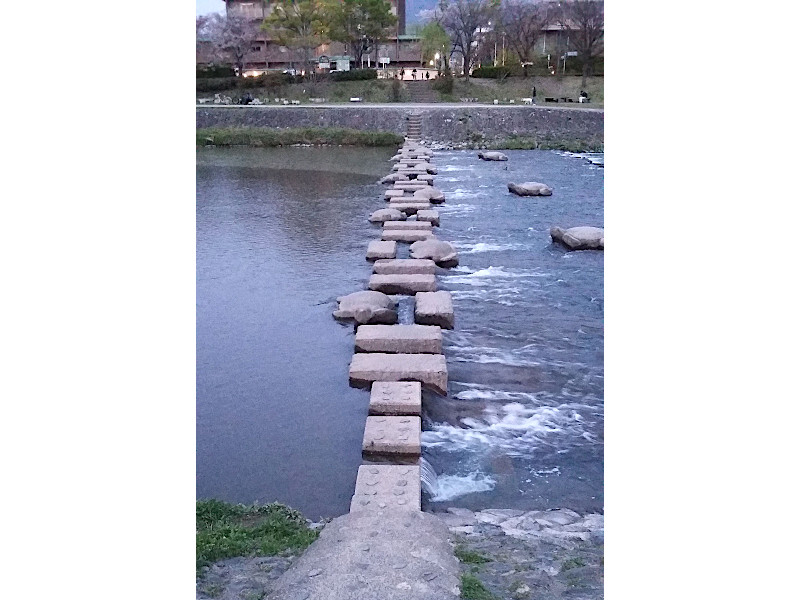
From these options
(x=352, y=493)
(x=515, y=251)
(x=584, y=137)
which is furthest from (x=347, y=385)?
(x=584, y=137)

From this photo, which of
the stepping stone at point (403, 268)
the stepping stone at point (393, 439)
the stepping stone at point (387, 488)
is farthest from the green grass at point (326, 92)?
the stepping stone at point (387, 488)

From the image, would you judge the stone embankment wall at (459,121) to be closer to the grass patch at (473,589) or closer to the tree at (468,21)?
the tree at (468,21)

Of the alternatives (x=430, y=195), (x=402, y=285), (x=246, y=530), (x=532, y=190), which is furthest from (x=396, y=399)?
(x=532, y=190)

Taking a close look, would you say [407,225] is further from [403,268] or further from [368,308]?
[368,308]

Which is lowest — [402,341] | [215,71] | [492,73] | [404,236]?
[402,341]

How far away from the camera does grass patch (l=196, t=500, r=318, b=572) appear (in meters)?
2.72

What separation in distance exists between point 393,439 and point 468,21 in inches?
1337

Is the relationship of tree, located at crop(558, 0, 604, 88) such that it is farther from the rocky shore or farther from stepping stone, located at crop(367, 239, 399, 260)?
the rocky shore

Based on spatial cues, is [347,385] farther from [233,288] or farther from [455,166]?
[455,166]

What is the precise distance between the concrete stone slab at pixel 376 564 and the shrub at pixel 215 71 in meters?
32.3

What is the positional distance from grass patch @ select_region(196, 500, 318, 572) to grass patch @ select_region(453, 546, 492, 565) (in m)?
0.54

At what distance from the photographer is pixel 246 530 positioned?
2943 mm

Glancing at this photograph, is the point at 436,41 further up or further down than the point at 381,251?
further up

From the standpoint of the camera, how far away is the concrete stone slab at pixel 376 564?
2186 mm
